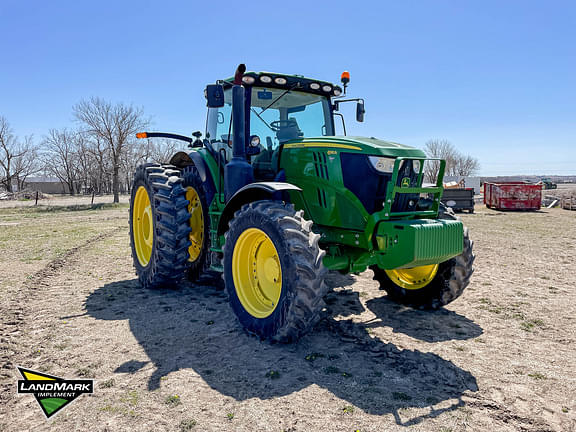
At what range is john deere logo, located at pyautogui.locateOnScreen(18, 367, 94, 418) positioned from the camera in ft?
9.73

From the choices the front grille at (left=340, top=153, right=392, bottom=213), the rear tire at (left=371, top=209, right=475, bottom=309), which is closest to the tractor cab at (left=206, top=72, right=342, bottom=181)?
the front grille at (left=340, top=153, right=392, bottom=213)

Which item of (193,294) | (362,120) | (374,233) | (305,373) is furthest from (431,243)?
(193,294)

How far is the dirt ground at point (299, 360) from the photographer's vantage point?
278 centimetres

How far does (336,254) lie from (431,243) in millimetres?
1143

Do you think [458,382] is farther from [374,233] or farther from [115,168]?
[115,168]

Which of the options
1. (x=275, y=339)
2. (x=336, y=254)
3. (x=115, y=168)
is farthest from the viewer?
(x=115, y=168)

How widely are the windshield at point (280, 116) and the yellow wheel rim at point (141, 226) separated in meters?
1.65

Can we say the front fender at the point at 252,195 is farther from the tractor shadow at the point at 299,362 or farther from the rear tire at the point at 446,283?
the rear tire at the point at 446,283

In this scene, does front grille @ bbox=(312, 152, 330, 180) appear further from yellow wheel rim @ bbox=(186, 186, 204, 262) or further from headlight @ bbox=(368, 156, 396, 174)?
yellow wheel rim @ bbox=(186, 186, 204, 262)

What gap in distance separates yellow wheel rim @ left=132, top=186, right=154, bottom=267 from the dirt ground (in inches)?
24.9

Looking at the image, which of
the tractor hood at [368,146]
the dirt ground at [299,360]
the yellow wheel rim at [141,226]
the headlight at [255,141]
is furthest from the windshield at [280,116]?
the dirt ground at [299,360]

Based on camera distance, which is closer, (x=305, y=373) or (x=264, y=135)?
(x=305, y=373)

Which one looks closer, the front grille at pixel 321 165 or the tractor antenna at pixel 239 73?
the front grille at pixel 321 165

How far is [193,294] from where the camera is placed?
230 inches
